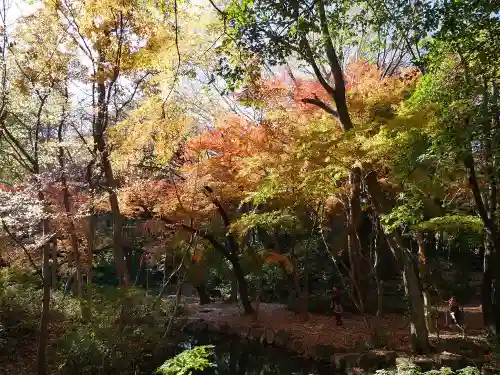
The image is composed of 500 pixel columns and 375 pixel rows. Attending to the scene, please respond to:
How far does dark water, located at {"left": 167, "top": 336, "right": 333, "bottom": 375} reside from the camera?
1082 centimetres

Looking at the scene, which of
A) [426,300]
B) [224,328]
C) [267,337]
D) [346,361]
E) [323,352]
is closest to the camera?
[346,361]

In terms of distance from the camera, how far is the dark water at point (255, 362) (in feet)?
35.5

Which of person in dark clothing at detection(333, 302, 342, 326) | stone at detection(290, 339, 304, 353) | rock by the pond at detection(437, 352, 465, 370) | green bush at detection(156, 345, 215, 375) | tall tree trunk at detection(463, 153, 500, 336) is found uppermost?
tall tree trunk at detection(463, 153, 500, 336)

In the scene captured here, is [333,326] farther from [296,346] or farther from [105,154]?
[105,154]

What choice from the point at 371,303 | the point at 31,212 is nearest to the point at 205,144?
the point at 31,212

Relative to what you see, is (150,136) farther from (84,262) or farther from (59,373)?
(84,262)

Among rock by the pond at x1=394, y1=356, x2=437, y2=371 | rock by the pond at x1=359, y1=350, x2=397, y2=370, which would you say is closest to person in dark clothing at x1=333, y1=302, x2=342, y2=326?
rock by the pond at x1=359, y1=350, x2=397, y2=370

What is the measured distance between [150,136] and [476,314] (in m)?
12.2

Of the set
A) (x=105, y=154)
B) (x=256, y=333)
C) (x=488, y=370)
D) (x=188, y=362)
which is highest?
(x=105, y=154)

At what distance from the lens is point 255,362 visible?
12.0 m

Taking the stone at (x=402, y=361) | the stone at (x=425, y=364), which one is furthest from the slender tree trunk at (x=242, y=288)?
the stone at (x=425, y=364)

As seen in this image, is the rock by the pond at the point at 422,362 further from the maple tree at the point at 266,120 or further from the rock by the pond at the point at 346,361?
the rock by the pond at the point at 346,361

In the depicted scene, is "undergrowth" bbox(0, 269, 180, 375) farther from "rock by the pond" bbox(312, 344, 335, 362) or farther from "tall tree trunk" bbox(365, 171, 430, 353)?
"tall tree trunk" bbox(365, 171, 430, 353)

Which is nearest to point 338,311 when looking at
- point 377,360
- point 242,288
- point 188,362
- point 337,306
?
point 337,306
